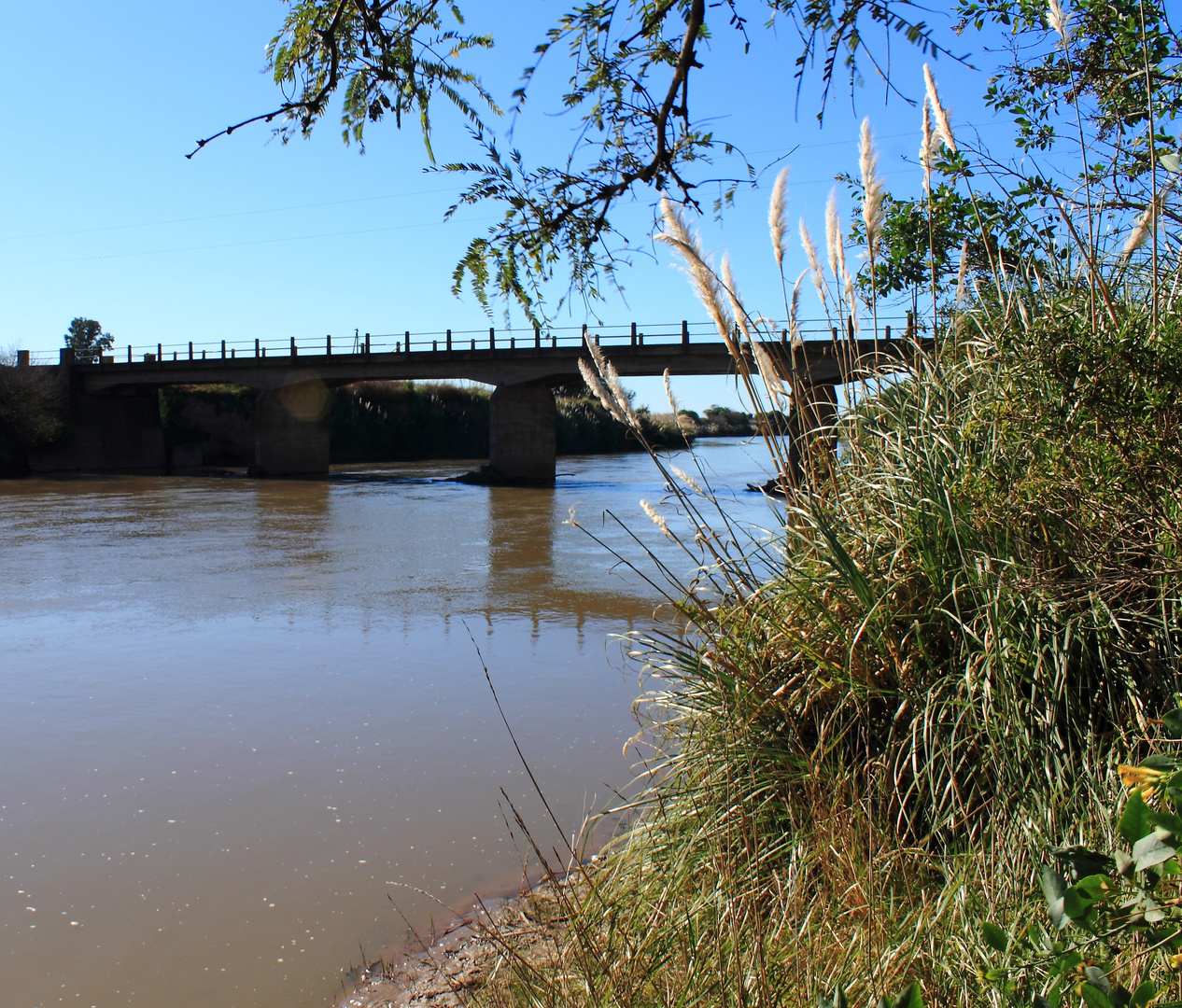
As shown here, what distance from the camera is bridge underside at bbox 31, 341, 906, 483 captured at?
32375 mm

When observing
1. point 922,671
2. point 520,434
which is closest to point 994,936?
point 922,671

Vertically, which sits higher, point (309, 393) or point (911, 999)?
point (309, 393)

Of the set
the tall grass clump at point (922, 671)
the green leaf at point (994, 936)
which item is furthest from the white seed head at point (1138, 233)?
the green leaf at point (994, 936)

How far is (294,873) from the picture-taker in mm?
3389

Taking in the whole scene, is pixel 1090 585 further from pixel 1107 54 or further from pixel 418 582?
pixel 418 582

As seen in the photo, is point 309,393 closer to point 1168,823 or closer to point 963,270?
point 963,270

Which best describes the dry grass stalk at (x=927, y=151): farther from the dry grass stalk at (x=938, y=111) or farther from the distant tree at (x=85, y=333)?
the distant tree at (x=85, y=333)

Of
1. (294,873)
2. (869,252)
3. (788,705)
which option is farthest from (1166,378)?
(294,873)

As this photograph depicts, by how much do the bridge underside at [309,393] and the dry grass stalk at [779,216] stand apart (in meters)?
23.3

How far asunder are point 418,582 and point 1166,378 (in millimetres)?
9091

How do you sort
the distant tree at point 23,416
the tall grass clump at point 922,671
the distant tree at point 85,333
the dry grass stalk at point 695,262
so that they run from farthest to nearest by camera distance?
the distant tree at point 85,333, the distant tree at point 23,416, the dry grass stalk at point 695,262, the tall grass clump at point 922,671

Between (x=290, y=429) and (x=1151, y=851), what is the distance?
38147 mm

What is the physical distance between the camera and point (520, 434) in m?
33.3

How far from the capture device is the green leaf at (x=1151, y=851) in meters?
0.99
